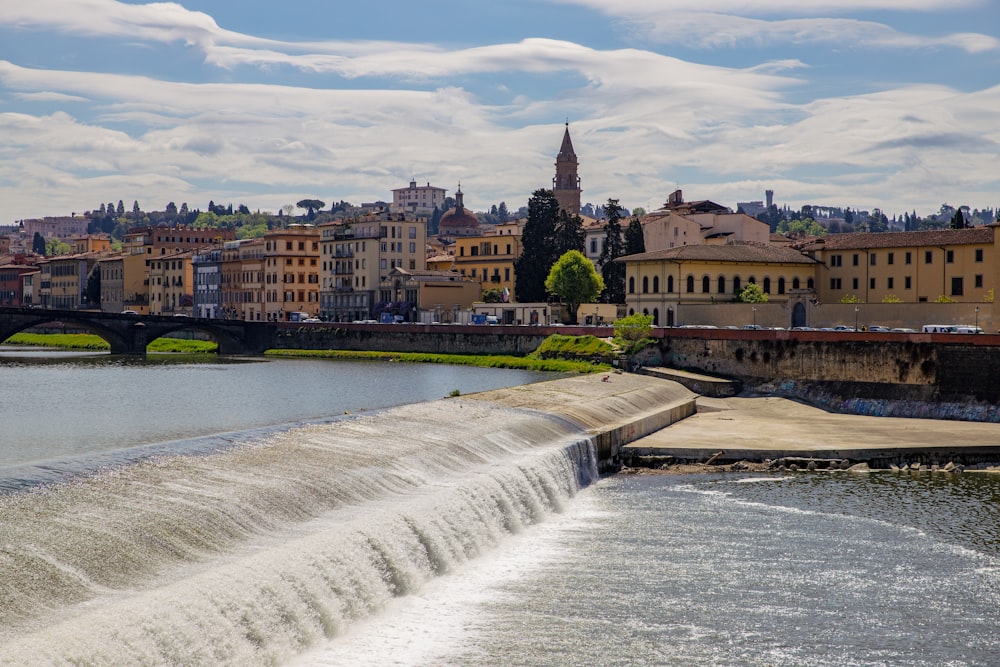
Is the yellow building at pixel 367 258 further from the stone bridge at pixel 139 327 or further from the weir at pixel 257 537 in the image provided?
the weir at pixel 257 537

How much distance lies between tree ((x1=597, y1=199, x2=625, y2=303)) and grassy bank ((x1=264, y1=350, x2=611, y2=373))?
2000cm

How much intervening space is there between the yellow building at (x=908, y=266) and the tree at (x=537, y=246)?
29.4 meters

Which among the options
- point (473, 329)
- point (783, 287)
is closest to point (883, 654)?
point (783, 287)

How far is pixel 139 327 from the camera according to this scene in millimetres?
131250

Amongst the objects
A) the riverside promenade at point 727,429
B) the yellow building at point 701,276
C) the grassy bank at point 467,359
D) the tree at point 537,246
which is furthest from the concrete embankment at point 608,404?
the tree at point 537,246

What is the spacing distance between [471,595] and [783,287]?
83.5 meters

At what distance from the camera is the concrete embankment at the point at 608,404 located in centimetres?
4850

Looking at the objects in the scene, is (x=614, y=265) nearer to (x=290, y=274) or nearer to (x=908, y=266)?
(x=908, y=266)

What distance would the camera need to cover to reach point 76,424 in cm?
5238

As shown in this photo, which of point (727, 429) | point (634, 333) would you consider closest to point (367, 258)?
point (634, 333)

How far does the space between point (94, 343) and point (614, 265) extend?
231 ft

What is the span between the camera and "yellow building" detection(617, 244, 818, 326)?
10056 centimetres

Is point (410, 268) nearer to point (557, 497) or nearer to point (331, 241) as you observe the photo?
point (331, 241)

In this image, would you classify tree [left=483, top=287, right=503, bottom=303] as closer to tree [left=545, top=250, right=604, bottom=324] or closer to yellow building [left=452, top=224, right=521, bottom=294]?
yellow building [left=452, top=224, right=521, bottom=294]
